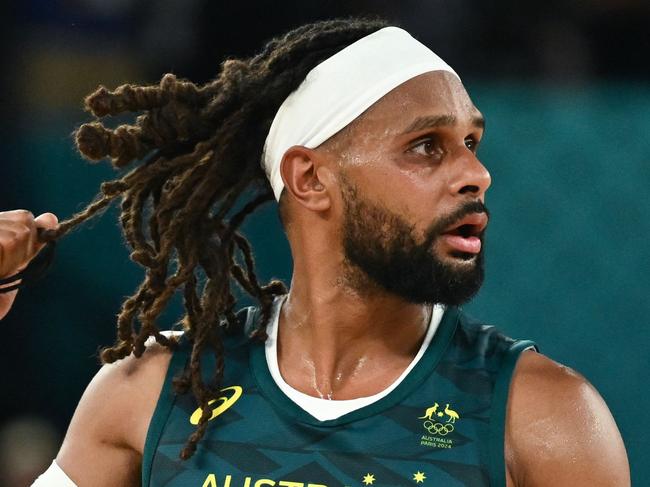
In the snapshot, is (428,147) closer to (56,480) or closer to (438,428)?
(438,428)

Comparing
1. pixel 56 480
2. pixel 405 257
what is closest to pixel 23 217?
pixel 56 480

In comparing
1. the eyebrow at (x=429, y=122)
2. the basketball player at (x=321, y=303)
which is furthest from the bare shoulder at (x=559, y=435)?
the eyebrow at (x=429, y=122)

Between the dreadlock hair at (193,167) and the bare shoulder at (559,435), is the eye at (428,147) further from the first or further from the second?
the bare shoulder at (559,435)

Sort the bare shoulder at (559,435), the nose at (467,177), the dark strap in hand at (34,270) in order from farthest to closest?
the dark strap in hand at (34,270), the nose at (467,177), the bare shoulder at (559,435)

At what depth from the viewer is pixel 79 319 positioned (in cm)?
379

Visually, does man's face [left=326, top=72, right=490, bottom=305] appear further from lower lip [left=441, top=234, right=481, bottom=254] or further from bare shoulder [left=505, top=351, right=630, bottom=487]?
bare shoulder [left=505, top=351, right=630, bottom=487]

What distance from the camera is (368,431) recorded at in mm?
2059

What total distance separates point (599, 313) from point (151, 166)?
52.3 inches

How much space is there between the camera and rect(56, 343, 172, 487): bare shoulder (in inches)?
86.9

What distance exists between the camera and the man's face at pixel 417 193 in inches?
82.7

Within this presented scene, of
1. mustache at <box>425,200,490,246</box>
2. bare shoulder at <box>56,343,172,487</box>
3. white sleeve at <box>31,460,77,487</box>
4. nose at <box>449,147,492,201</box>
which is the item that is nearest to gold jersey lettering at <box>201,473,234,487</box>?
bare shoulder at <box>56,343,172,487</box>

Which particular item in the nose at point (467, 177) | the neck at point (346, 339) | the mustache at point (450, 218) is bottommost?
the neck at point (346, 339)

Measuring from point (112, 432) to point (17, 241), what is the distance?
1.36ft

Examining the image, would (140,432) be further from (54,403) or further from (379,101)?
(54,403)
